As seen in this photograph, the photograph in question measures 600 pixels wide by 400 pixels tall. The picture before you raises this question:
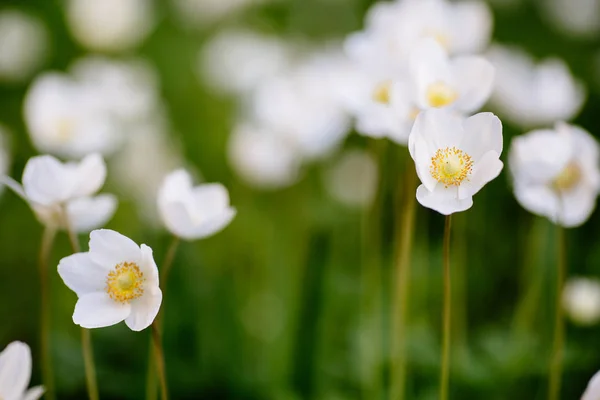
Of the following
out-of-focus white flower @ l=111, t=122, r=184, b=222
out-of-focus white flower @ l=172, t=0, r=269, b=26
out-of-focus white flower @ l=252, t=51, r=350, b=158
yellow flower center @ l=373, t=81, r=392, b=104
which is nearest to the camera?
yellow flower center @ l=373, t=81, r=392, b=104

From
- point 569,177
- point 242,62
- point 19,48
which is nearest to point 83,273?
point 569,177

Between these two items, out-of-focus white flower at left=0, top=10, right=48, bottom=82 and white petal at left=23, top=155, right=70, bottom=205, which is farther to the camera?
out-of-focus white flower at left=0, top=10, right=48, bottom=82

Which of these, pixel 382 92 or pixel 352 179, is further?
pixel 352 179

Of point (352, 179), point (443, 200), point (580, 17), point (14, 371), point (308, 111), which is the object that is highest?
point (443, 200)

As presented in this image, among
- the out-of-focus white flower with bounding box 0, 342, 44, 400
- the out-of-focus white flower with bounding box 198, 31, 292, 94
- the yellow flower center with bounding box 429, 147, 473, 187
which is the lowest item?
the out-of-focus white flower with bounding box 198, 31, 292, 94

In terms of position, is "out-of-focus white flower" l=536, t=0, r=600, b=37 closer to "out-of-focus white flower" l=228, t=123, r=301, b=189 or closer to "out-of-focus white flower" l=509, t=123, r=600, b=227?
"out-of-focus white flower" l=228, t=123, r=301, b=189

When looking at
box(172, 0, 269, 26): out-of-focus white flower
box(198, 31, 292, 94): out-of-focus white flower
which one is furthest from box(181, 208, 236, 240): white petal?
box(172, 0, 269, 26): out-of-focus white flower

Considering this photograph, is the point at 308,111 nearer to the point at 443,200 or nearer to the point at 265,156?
the point at 265,156
